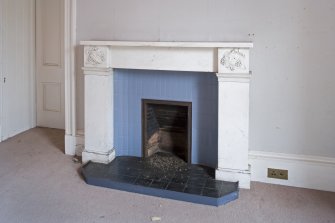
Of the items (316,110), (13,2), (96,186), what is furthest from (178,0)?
(13,2)

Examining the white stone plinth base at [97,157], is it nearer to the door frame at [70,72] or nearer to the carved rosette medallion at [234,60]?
the door frame at [70,72]

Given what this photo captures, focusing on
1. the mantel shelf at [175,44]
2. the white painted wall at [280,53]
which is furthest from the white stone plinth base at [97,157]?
the white painted wall at [280,53]

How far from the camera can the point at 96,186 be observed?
2965 millimetres

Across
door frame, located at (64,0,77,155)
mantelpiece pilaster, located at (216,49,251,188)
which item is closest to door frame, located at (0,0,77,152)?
door frame, located at (64,0,77,155)

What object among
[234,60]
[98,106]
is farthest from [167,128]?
[234,60]

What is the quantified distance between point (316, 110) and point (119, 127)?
1841mm

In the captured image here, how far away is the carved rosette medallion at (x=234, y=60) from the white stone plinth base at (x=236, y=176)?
0.85m

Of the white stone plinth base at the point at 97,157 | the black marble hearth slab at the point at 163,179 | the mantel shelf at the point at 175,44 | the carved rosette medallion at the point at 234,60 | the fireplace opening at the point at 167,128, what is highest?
the mantel shelf at the point at 175,44

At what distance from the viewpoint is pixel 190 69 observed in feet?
9.87

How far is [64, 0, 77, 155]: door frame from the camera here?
138 inches

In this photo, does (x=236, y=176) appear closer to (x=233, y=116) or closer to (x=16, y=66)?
(x=233, y=116)

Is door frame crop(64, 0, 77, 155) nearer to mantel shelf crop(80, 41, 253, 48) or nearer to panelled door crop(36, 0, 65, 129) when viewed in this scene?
mantel shelf crop(80, 41, 253, 48)

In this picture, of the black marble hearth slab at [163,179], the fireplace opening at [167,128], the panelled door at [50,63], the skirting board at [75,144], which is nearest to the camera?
the black marble hearth slab at [163,179]

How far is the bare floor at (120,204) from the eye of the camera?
96.4 inches
